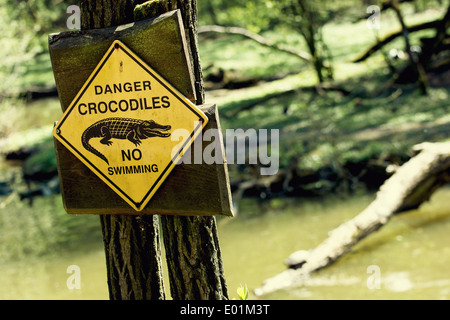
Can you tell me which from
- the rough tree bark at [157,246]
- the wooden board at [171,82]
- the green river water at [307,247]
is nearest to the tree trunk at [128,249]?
the rough tree bark at [157,246]

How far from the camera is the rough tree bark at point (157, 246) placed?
3424mm

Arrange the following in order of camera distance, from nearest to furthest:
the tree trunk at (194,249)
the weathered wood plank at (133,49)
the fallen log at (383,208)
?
the weathered wood plank at (133,49) < the tree trunk at (194,249) < the fallen log at (383,208)

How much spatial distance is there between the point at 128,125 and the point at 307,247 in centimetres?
567

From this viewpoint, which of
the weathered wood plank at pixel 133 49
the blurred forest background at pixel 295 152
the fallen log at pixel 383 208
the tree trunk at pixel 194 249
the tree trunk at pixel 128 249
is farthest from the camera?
the blurred forest background at pixel 295 152

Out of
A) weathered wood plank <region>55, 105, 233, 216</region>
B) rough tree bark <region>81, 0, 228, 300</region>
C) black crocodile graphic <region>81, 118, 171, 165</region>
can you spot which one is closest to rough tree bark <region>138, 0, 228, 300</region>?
rough tree bark <region>81, 0, 228, 300</region>

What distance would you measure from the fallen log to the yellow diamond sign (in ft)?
13.2

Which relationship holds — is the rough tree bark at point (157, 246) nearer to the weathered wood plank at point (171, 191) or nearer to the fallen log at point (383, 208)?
the weathered wood plank at point (171, 191)

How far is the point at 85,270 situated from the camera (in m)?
8.77

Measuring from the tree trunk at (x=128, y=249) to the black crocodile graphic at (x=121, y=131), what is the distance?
0.40 meters

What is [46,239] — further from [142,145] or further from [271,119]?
[142,145]

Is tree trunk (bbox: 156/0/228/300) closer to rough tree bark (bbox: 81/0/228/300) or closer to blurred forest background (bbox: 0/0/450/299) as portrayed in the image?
rough tree bark (bbox: 81/0/228/300)

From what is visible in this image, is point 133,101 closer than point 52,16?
Yes

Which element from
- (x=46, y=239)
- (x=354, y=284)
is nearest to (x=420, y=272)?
(x=354, y=284)

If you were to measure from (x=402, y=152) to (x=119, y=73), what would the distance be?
8.61 meters
